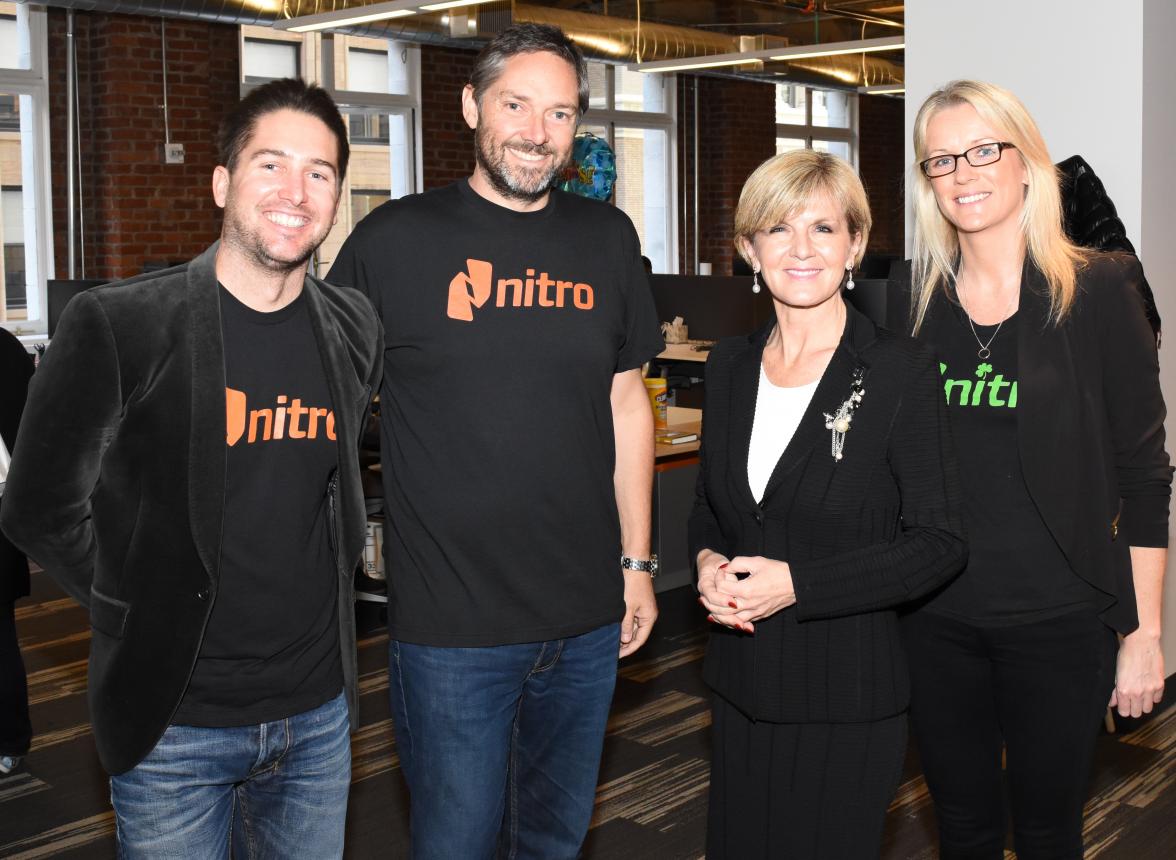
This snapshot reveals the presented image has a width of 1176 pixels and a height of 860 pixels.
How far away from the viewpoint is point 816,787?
180cm

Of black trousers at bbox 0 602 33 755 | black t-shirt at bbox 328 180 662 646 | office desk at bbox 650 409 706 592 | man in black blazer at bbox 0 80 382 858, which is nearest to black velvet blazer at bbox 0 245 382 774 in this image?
man in black blazer at bbox 0 80 382 858

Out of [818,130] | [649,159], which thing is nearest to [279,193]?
[649,159]

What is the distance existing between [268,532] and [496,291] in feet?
1.82

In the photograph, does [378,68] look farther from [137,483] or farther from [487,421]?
[137,483]

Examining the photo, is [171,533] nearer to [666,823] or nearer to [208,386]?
[208,386]

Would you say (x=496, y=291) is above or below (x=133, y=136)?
below

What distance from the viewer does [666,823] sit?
3.28 meters

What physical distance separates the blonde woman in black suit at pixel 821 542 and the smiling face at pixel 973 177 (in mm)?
237

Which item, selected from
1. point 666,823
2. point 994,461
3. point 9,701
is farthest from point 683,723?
point 994,461

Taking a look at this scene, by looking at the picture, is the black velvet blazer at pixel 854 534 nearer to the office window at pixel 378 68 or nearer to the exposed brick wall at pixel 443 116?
the exposed brick wall at pixel 443 116

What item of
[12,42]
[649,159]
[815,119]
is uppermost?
[815,119]

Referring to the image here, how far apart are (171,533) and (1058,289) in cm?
137

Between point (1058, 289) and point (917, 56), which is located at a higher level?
point (917, 56)

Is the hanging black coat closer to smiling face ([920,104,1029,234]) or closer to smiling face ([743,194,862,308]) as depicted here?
smiling face ([920,104,1029,234])
